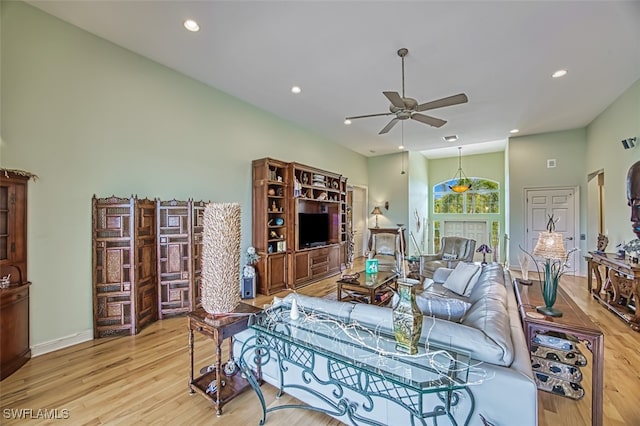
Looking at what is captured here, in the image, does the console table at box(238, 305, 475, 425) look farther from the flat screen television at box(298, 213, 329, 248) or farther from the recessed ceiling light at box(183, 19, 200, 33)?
the flat screen television at box(298, 213, 329, 248)

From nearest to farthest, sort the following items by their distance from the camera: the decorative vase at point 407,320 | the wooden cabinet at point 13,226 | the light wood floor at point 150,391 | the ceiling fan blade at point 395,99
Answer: the decorative vase at point 407,320 → the light wood floor at point 150,391 → the wooden cabinet at point 13,226 → the ceiling fan blade at point 395,99

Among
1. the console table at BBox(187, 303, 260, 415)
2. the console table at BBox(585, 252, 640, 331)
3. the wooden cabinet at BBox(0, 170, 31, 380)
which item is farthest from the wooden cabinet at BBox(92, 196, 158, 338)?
the console table at BBox(585, 252, 640, 331)

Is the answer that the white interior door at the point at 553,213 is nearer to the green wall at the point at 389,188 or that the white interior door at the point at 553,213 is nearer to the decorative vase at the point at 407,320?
the green wall at the point at 389,188

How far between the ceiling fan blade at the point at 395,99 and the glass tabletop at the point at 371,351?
2454 mm

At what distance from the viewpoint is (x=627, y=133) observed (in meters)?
4.26

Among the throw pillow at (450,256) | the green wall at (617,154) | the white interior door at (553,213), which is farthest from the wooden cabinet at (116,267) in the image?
the white interior door at (553,213)

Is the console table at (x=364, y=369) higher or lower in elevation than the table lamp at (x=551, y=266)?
lower

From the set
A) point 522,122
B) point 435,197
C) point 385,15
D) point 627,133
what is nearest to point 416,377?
point 385,15

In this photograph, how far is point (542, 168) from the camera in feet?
21.4

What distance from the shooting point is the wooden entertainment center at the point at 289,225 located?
486 centimetres

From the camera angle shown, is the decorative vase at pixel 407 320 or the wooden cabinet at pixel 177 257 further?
the wooden cabinet at pixel 177 257

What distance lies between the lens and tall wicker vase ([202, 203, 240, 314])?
76.2 inches

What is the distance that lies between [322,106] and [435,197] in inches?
259

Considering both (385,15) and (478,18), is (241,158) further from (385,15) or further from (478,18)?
(478,18)
